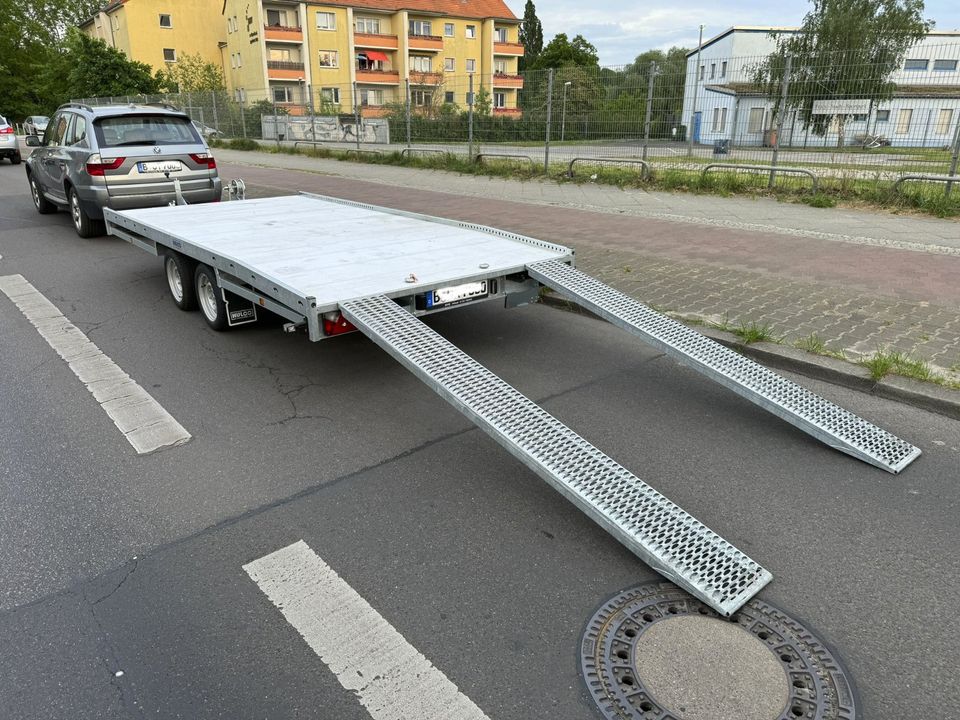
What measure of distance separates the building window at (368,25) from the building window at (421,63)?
432 centimetres

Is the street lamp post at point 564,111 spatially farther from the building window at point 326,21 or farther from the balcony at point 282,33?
the building window at point 326,21

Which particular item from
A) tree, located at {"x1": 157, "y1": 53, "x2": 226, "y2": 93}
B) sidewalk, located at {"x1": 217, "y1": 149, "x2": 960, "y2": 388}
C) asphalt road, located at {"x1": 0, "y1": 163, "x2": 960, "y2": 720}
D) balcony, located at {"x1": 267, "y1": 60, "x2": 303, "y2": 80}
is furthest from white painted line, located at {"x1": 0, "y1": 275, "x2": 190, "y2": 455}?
balcony, located at {"x1": 267, "y1": 60, "x2": 303, "y2": 80}

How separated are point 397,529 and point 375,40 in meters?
68.2

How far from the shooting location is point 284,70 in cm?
5894

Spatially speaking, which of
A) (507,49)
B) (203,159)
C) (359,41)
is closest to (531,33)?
(507,49)

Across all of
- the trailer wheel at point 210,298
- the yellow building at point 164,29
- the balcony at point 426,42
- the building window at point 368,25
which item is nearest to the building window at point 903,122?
the trailer wheel at point 210,298

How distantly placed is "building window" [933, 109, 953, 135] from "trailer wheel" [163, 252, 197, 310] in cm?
1229

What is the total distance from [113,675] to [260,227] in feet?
17.4

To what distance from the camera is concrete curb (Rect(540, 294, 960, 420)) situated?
4605 mm

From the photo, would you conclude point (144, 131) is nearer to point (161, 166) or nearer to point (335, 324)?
point (161, 166)

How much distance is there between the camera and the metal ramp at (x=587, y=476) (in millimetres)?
2895

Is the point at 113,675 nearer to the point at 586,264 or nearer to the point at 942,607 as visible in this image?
the point at 942,607

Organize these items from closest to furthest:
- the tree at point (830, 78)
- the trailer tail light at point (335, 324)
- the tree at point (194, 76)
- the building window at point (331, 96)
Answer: the trailer tail light at point (335, 324), the tree at point (830, 78), the building window at point (331, 96), the tree at point (194, 76)

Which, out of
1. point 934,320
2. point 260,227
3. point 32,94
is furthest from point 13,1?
point 934,320
